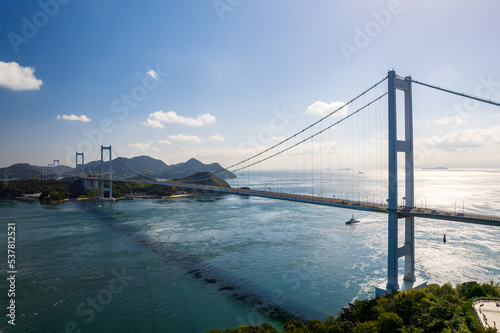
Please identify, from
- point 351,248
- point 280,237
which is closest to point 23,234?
point 280,237

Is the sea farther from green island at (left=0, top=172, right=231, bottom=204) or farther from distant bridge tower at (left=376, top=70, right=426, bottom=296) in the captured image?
green island at (left=0, top=172, right=231, bottom=204)

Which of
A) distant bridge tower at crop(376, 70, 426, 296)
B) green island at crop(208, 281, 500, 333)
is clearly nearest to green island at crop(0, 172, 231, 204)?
distant bridge tower at crop(376, 70, 426, 296)

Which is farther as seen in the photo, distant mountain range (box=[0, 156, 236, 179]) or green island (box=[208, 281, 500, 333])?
distant mountain range (box=[0, 156, 236, 179])
